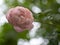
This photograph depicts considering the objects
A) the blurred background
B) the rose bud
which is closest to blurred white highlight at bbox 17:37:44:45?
the blurred background

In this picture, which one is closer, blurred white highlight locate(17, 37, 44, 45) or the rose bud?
the rose bud

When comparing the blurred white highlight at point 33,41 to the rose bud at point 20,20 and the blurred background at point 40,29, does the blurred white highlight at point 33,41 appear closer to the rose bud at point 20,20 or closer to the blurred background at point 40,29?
the blurred background at point 40,29

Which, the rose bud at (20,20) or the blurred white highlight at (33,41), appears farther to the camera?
the blurred white highlight at (33,41)

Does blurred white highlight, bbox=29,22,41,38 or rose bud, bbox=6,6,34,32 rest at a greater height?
blurred white highlight, bbox=29,22,41,38

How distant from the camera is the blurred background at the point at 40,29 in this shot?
754 millimetres

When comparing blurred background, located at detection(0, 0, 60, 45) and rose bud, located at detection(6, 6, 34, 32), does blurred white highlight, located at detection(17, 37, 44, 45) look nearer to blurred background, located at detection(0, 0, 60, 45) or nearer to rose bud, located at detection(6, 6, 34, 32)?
blurred background, located at detection(0, 0, 60, 45)

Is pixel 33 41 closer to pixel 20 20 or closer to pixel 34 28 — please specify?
pixel 34 28

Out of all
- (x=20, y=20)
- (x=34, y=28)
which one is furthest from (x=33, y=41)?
(x=20, y=20)

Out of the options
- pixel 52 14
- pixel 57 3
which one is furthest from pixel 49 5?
pixel 52 14

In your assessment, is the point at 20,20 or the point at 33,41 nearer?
the point at 20,20

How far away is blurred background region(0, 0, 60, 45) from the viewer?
2.48 ft

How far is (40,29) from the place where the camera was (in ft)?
2.66

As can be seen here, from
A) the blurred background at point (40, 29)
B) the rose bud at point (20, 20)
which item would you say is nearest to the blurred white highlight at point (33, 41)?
the blurred background at point (40, 29)

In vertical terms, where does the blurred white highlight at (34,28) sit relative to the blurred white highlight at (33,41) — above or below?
above
